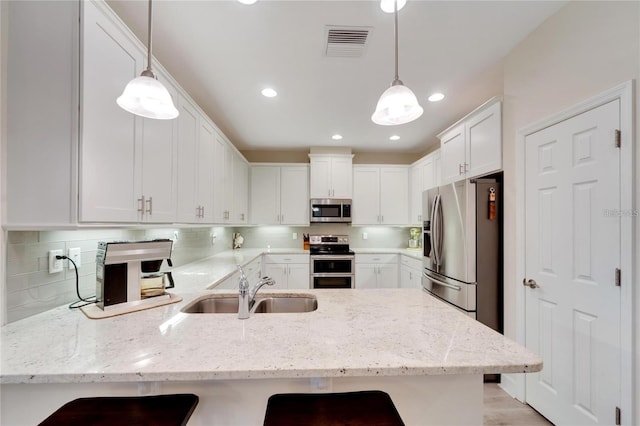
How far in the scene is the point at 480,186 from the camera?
2303 millimetres

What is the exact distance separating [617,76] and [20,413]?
3018 millimetres

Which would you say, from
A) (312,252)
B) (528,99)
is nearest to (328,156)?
(312,252)

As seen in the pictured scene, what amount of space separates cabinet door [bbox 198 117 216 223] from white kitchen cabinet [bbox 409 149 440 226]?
9.51 feet

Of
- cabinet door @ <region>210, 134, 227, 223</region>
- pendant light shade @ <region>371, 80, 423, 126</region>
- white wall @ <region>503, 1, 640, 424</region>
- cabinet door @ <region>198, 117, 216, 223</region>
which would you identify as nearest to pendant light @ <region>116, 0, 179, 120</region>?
pendant light shade @ <region>371, 80, 423, 126</region>

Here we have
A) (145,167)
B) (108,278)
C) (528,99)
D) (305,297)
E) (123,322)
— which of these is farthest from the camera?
(528,99)

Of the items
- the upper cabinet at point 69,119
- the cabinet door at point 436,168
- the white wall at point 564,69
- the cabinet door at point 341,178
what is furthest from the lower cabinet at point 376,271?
the upper cabinet at point 69,119

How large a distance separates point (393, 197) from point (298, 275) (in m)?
2.08

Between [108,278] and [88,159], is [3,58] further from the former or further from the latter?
[108,278]

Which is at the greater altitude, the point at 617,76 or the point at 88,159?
the point at 617,76

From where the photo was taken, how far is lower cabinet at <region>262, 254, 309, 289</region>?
13.3 ft

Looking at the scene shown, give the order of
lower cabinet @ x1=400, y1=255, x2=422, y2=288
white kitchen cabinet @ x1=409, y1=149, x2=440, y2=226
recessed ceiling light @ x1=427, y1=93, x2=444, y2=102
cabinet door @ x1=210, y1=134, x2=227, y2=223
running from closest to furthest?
recessed ceiling light @ x1=427, y1=93, x2=444, y2=102
cabinet door @ x1=210, y1=134, x2=227, y2=223
lower cabinet @ x1=400, y1=255, x2=422, y2=288
white kitchen cabinet @ x1=409, y1=149, x2=440, y2=226

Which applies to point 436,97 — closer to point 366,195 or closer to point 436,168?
point 436,168

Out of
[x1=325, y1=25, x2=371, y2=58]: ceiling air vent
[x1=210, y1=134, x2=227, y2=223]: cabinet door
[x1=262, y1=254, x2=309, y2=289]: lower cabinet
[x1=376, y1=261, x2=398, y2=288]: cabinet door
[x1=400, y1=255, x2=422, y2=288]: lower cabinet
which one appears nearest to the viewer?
[x1=325, y1=25, x2=371, y2=58]: ceiling air vent

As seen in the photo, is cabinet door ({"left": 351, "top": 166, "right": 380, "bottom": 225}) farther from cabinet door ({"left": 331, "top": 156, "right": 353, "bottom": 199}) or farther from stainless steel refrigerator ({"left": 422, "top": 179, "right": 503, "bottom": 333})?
stainless steel refrigerator ({"left": 422, "top": 179, "right": 503, "bottom": 333})
